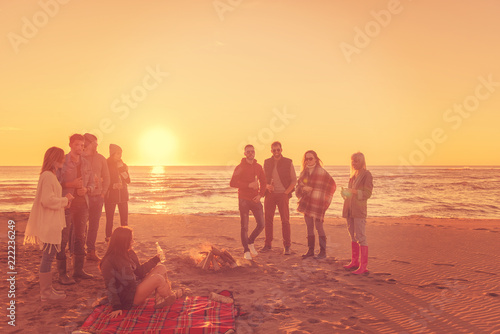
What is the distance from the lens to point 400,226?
13.4 metres

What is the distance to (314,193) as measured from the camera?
783 centimetres

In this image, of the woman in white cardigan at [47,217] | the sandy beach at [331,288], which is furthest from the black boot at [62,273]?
the woman in white cardigan at [47,217]

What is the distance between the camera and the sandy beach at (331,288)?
4293 millimetres

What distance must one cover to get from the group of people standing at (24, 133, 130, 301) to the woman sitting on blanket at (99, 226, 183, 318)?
3.47ft

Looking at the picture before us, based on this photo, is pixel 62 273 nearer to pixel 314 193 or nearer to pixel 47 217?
pixel 47 217

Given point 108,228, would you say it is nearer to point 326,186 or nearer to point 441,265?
point 326,186

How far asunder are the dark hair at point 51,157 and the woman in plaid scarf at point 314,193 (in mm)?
5090

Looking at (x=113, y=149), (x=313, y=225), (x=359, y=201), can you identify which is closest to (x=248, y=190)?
(x=313, y=225)

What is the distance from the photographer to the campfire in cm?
675

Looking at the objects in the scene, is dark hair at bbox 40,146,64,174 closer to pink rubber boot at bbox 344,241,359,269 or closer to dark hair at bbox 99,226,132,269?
dark hair at bbox 99,226,132,269

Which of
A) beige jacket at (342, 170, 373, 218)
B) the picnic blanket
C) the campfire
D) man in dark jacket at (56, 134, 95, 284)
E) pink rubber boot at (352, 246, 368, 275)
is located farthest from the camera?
the campfire

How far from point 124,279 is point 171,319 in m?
0.82

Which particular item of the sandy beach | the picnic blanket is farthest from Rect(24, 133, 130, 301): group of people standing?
the picnic blanket

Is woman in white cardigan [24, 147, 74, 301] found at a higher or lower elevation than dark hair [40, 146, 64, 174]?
lower
